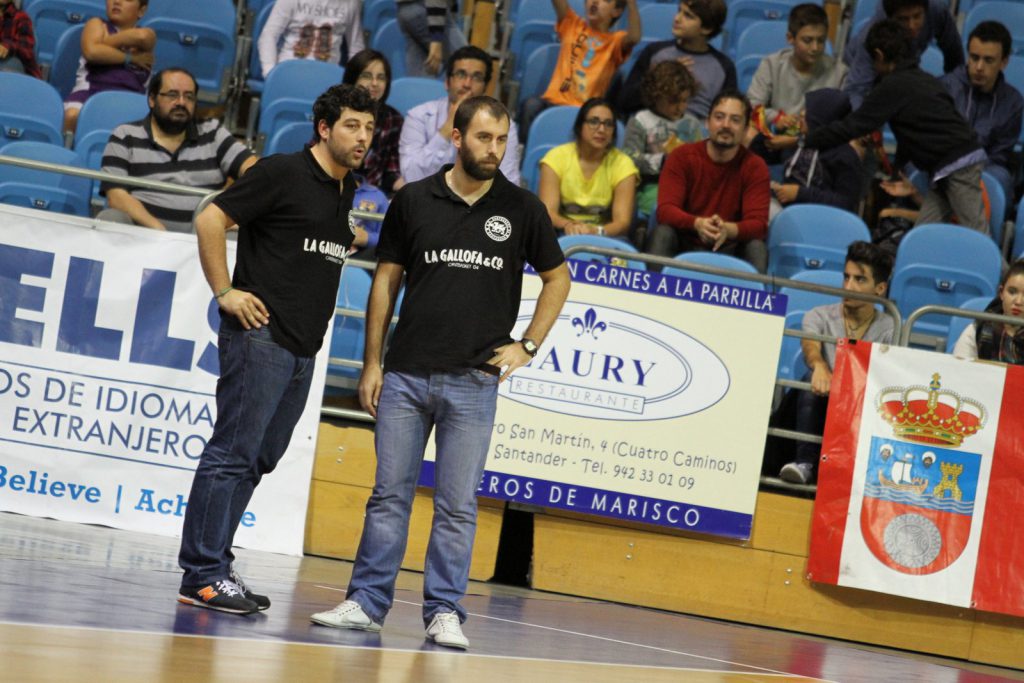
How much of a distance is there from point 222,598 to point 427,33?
719 cm

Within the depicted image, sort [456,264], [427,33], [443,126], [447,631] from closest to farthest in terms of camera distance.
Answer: [447,631], [456,264], [443,126], [427,33]

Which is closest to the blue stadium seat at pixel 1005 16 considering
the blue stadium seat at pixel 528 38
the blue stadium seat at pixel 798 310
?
the blue stadium seat at pixel 528 38

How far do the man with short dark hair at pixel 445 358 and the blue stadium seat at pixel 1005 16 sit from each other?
27.2 feet

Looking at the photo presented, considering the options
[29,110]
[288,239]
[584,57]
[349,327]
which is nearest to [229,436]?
[288,239]

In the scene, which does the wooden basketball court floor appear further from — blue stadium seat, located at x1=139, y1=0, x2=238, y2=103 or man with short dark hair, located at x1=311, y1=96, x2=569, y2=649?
blue stadium seat, located at x1=139, y1=0, x2=238, y2=103

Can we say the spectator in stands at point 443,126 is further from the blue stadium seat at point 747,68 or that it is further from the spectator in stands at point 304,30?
the blue stadium seat at point 747,68

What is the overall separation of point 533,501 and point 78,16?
636 cm

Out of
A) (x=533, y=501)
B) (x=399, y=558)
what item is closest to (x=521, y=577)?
(x=533, y=501)

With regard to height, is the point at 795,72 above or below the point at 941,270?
above

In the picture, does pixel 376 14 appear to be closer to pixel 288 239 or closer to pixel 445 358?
pixel 288 239

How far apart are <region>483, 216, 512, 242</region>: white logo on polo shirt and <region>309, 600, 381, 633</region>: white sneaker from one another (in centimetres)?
152

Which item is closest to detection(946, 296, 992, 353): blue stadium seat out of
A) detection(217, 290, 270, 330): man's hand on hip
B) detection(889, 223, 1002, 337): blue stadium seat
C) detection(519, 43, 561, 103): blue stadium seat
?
detection(889, 223, 1002, 337): blue stadium seat

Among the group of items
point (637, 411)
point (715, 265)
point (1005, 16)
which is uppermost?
point (1005, 16)

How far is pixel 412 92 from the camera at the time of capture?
1121 cm
